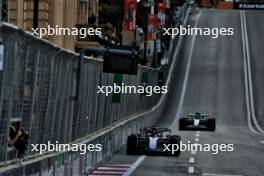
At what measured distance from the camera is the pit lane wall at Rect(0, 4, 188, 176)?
10.7 m

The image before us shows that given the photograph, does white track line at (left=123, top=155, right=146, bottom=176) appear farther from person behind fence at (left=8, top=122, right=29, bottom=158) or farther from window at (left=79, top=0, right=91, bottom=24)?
window at (left=79, top=0, right=91, bottom=24)

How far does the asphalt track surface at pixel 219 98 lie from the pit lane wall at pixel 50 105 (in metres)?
1.60

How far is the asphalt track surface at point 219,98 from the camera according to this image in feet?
74.8

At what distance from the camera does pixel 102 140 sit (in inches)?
869

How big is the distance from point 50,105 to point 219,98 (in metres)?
49.9

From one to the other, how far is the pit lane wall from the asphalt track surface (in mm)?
1600

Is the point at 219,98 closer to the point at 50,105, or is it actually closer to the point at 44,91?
the point at 50,105

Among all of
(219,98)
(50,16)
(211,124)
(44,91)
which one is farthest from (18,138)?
(219,98)

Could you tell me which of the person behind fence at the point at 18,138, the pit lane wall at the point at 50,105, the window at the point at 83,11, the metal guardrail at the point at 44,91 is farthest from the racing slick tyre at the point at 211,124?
the person behind fence at the point at 18,138

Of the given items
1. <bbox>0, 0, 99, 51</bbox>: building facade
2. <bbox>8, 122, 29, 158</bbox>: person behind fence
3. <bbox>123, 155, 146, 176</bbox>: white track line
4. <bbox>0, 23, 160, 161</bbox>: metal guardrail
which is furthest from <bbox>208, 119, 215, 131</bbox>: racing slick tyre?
<bbox>8, 122, 29, 158</bbox>: person behind fence

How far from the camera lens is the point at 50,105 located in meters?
14.3

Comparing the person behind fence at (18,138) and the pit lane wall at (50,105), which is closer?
the pit lane wall at (50,105)

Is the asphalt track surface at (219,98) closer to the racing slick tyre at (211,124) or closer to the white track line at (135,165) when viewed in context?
the white track line at (135,165)

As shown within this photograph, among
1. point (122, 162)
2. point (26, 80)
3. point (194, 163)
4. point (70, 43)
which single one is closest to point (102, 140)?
point (122, 162)
